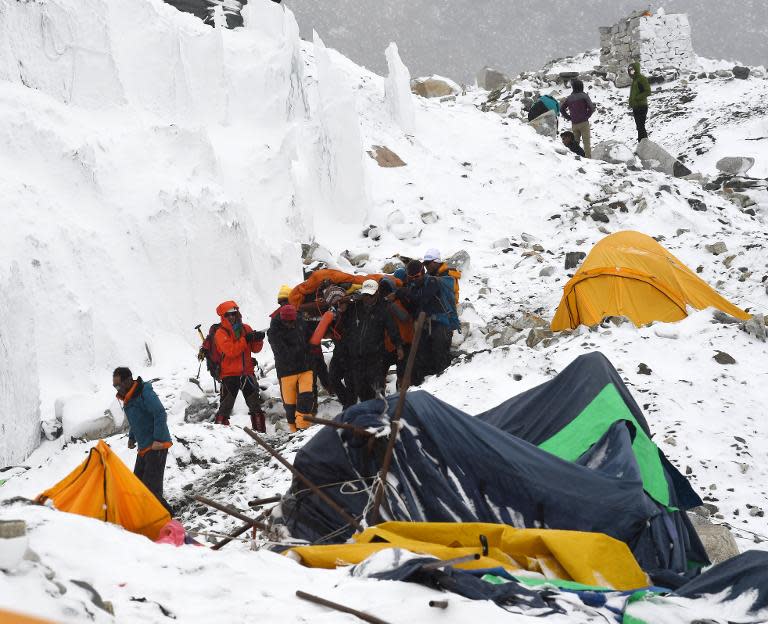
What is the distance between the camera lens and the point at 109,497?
5.08 meters

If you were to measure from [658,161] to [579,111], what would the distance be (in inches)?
91.2

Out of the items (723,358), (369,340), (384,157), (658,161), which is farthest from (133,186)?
(658,161)

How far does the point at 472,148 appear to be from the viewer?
18.5m

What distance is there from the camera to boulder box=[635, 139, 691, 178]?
18.6 meters

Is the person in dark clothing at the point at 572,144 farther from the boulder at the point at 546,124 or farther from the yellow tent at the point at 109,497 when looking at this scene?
the yellow tent at the point at 109,497

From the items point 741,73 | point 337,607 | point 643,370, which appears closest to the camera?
point 337,607

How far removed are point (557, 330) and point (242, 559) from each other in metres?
7.61

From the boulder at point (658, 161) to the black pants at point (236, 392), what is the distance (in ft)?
40.8

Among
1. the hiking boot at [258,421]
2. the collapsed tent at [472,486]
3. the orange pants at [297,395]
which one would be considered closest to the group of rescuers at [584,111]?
the orange pants at [297,395]

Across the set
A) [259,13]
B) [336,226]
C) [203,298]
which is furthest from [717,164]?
[203,298]

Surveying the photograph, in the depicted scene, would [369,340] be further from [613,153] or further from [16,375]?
[613,153]

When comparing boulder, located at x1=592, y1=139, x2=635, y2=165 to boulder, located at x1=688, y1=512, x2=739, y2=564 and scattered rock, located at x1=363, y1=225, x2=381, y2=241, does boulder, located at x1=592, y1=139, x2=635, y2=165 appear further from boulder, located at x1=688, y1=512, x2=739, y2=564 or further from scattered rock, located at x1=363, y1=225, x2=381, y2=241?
boulder, located at x1=688, y1=512, x2=739, y2=564

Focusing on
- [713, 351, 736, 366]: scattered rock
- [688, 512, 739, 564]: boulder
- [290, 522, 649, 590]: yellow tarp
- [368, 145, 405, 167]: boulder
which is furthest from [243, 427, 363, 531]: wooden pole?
[368, 145, 405, 167]: boulder

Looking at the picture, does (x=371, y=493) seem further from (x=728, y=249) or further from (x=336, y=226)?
(x=336, y=226)
